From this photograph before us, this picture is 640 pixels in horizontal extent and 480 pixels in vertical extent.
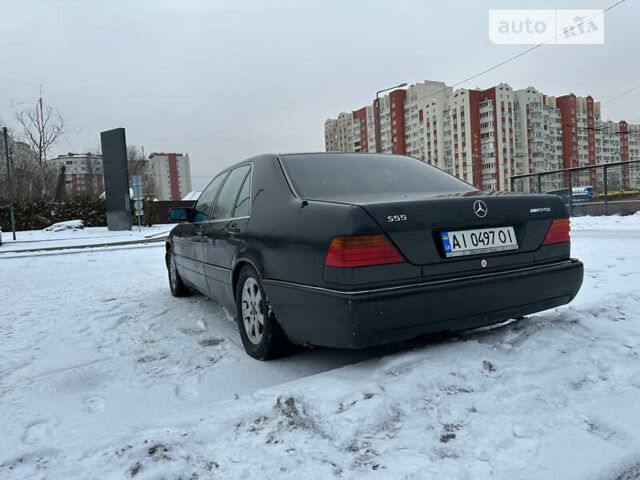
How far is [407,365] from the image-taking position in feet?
8.09

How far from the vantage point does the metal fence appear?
15.0 meters

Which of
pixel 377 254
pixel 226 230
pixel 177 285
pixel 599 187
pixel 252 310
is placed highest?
pixel 599 187

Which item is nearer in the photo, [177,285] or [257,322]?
[257,322]

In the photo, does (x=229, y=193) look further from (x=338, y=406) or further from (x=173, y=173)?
(x=173, y=173)

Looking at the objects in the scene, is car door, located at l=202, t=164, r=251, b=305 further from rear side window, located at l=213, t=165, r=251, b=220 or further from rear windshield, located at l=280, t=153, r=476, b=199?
rear windshield, located at l=280, t=153, r=476, b=199

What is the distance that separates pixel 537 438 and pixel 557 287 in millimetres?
1277

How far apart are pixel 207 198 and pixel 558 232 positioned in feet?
9.82

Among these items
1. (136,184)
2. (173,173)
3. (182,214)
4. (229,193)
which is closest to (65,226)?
(136,184)

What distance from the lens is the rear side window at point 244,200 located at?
3297 millimetres

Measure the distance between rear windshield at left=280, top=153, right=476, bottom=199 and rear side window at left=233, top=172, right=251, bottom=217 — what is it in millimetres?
351

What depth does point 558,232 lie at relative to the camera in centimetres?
296

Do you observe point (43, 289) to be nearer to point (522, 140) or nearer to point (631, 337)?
point (631, 337)

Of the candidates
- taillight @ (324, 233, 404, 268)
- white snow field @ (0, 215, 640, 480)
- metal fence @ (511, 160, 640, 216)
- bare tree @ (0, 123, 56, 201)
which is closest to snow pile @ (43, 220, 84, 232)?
bare tree @ (0, 123, 56, 201)

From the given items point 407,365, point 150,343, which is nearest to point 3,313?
point 150,343
